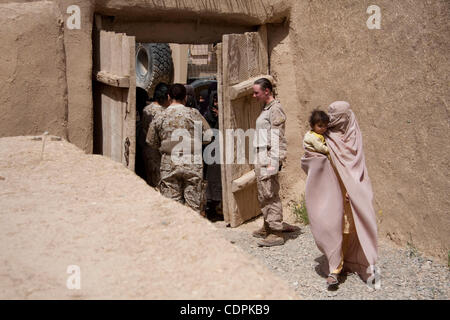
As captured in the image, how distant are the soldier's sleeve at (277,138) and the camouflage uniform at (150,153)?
1.45 m

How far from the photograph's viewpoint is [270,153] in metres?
5.05

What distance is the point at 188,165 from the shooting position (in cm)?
509

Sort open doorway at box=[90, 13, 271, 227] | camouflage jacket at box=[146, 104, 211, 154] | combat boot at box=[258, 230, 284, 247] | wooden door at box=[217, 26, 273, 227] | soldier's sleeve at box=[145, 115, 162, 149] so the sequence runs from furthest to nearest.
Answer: wooden door at box=[217, 26, 273, 227] < open doorway at box=[90, 13, 271, 227] < combat boot at box=[258, 230, 284, 247] < soldier's sleeve at box=[145, 115, 162, 149] < camouflage jacket at box=[146, 104, 211, 154]

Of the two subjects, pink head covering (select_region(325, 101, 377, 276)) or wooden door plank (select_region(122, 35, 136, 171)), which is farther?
wooden door plank (select_region(122, 35, 136, 171))

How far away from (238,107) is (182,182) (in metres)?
1.31

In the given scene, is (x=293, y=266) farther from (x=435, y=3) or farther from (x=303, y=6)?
(x=303, y=6)

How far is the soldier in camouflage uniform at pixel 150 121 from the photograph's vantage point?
5.86 m

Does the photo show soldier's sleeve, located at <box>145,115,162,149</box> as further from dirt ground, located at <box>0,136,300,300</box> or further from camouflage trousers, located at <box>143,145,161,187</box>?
dirt ground, located at <box>0,136,300,300</box>

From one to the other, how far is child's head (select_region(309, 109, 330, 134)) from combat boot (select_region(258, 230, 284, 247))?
1.61 meters

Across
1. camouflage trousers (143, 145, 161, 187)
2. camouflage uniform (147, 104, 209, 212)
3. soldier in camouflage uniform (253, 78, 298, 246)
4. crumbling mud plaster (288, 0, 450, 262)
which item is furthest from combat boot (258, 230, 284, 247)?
camouflage trousers (143, 145, 161, 187)

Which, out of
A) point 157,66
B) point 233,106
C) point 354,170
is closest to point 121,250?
point 354,170

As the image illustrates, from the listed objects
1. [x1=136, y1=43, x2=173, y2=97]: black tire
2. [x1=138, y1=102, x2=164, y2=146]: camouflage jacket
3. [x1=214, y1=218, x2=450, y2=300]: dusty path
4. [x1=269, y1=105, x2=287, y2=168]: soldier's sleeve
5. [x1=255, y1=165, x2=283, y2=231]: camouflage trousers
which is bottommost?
[x1=214, y1=218, x2=450, y2=300]: dusty path

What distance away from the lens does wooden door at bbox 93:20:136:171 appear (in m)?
5.19

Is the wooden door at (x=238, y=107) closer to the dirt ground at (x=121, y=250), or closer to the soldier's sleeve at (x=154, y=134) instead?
the soldier's sleeve at (x=154, y=134)
